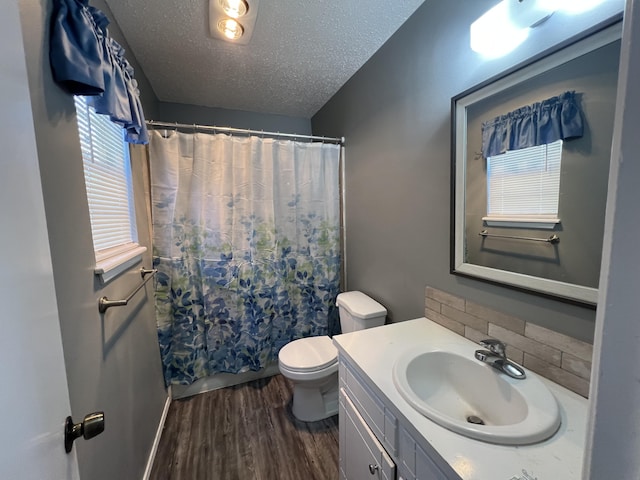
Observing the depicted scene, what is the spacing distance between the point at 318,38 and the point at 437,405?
1.99 meters

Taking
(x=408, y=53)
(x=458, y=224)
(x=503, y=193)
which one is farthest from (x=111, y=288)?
(x=408, y=53)

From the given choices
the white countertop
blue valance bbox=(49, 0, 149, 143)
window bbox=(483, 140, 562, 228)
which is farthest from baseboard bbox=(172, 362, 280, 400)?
window bbox=(483, 140, 562, 228)

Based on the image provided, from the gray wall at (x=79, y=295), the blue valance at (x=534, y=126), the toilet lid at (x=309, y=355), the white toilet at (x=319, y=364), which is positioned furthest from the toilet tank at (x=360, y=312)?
the gray wall at (x=79, y=295)

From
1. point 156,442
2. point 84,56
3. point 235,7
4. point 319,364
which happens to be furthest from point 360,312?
point 235,7

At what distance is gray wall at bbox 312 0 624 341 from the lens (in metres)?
0.97

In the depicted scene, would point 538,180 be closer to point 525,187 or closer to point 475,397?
point 525,187

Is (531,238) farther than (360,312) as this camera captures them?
No

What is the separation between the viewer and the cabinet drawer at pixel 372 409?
0.86m

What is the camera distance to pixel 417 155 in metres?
1.45

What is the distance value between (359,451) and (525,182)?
125 centimetres

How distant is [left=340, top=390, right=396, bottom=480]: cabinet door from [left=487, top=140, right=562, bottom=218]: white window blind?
1018 millimetres

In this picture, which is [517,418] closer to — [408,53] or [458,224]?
[458,224]

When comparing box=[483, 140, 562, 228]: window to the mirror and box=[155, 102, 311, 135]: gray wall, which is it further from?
box=[155, 102, 311, 135]: gray wall

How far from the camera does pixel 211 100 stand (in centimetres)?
233
